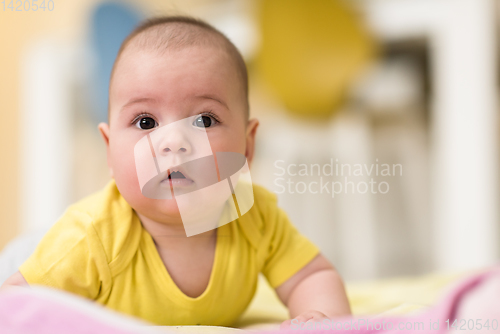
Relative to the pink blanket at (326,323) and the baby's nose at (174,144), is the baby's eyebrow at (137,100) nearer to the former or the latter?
the baby's nose at (174,144)

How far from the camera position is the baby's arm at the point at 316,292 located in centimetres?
58

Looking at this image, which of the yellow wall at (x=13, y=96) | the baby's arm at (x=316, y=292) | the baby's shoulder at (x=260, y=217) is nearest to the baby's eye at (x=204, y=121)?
the baby's shoulder at (x=260, y=217)

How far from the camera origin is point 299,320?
1.64 ft

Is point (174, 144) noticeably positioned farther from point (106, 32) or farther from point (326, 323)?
point (106, 32)

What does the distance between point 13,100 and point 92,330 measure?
1.92m

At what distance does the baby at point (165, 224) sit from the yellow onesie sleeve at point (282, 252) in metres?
0.03

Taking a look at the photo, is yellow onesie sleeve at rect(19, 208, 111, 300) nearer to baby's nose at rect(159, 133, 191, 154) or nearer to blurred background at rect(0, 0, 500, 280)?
baby's nose at rect(159, 133, 191, 154)

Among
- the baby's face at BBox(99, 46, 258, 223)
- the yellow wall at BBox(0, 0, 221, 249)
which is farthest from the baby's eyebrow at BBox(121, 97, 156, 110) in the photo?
the yellow wall at BBox(0, 0, 221, 249)

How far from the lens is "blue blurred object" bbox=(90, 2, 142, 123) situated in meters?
1.45

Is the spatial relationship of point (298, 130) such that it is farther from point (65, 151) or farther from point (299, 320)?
point (299, 320)

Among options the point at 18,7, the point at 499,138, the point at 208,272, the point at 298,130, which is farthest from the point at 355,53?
the point at 208,272

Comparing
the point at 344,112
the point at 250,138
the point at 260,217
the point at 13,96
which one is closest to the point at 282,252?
the point at 260,217

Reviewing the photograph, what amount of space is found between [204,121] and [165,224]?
14 centimetres

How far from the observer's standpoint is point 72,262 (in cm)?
51
